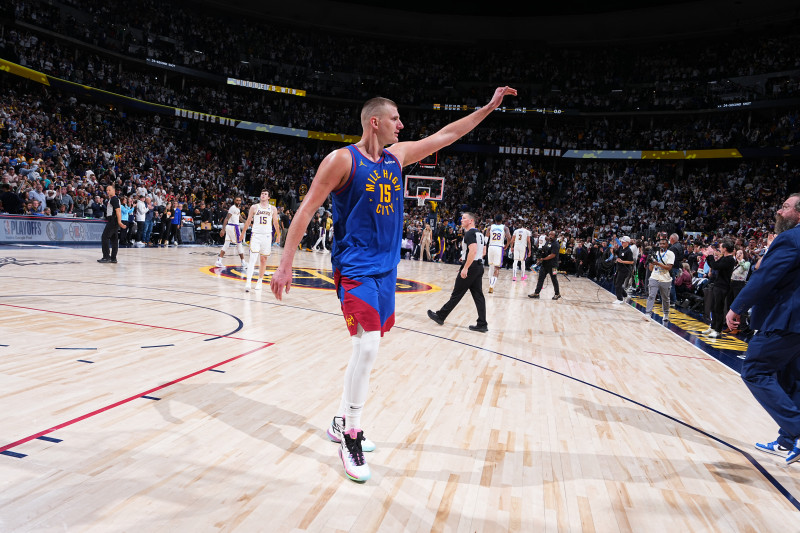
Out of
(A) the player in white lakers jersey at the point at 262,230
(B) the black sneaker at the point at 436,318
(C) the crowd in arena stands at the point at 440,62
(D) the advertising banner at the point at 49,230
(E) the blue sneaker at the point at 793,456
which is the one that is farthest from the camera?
(C) the crowd in arena stands at the point at 440,62

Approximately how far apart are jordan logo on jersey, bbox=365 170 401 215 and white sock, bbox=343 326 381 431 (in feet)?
2.35

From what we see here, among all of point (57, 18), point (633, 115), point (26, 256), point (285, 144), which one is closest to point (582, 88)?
point (633, 115)

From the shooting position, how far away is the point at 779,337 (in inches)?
141

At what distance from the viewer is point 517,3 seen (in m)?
36.6

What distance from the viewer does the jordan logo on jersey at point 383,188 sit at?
3.01m

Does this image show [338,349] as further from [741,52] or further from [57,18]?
[741,52]

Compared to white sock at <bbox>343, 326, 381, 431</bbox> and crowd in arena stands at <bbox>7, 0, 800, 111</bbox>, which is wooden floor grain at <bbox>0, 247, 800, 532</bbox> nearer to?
white sock at <bbox>343, 326, 381, 431</bbox>

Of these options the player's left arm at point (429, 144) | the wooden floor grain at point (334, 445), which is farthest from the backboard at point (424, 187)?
the player's left arm at point (429, 144)

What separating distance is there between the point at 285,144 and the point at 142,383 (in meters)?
35.1

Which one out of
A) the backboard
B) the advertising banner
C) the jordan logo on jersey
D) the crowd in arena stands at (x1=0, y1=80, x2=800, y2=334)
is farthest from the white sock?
the backboard

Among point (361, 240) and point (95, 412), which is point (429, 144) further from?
point (95, 412)

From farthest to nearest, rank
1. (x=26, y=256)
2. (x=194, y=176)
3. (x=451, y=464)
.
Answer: (x=194, y=176), (x=26, y=256), (x=451, y=464)

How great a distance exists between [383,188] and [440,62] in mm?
39962

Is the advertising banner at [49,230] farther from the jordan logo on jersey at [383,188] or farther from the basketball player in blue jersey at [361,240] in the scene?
the jordan logo on jersey at [383,188]
